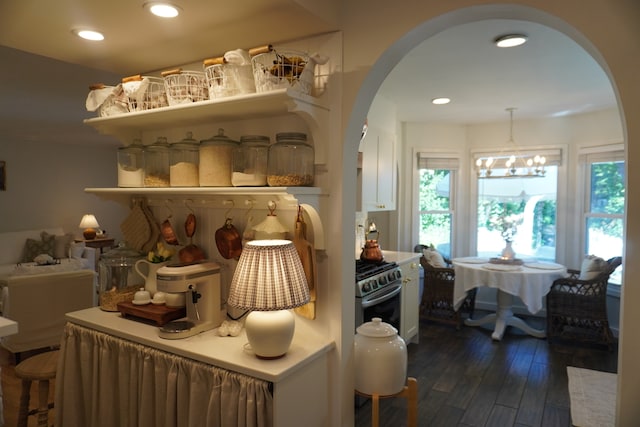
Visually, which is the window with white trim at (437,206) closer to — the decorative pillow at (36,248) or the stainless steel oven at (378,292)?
the stainless steel oven at (378,292)

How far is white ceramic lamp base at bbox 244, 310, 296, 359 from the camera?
1.54 m

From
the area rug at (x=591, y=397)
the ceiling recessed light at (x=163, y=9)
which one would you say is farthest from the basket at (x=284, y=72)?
the area rug at (x=591, y=397)

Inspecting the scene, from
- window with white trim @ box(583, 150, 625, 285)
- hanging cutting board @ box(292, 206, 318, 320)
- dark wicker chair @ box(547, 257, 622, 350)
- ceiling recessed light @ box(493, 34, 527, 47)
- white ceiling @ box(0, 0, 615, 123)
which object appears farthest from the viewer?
window with white trim @ box(583, 150, 625, 285)

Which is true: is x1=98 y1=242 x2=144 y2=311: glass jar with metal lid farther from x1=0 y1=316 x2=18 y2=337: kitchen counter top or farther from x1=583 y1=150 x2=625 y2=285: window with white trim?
x1=583 y1=150 x2=625 y2=285: window with white trim

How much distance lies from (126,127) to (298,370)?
1.64m

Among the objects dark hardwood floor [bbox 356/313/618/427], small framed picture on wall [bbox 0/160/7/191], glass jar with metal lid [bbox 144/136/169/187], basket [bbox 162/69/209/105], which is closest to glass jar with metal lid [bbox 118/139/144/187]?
glass jar with metal lid [bbox 144/136/169/187]

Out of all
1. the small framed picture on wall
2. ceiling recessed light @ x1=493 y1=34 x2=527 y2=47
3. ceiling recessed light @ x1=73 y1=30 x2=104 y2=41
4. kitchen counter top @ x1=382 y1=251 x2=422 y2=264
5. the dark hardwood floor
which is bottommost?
the dark hardwood floor

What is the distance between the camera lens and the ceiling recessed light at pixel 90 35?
186cm

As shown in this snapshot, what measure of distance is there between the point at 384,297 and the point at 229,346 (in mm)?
1604

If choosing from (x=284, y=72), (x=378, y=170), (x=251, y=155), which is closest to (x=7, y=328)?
(x=251, y=155)

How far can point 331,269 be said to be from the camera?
177 centimetres

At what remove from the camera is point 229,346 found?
1729 millimetres

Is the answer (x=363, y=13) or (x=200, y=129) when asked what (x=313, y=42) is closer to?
(x=363, y=13)

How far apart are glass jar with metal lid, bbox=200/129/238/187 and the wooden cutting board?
0.64m
